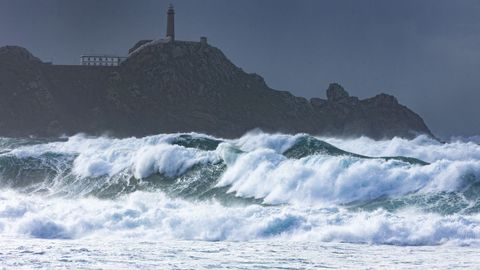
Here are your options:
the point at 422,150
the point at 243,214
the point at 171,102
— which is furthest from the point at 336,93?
the point at 243,214

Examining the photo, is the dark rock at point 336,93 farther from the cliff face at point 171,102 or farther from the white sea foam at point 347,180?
the white sea foam at point 347,180

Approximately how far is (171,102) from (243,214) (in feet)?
293

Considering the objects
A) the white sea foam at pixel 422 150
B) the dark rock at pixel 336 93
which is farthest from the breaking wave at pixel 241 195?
the dark rock at pixel 336 93

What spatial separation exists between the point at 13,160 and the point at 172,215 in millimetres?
20394

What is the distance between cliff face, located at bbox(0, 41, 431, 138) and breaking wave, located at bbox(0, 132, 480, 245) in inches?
2563

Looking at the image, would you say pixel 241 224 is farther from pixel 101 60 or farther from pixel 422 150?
pixel 101 60

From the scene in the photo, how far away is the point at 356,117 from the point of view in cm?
12300

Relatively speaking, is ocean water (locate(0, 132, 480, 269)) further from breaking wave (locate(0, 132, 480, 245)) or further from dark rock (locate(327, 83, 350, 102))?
dark rock (locate(327, 83, 350, 102))

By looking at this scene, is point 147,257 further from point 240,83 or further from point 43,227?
point 240,83

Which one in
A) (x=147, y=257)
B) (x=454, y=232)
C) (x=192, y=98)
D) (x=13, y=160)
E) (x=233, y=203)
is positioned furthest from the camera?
(x=192, y=98)

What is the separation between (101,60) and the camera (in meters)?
127

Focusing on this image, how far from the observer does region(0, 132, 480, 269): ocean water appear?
2448 centimetres

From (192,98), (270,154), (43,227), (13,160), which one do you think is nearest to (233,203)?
(270,154)

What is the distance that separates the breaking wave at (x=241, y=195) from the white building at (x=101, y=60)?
251 feet
